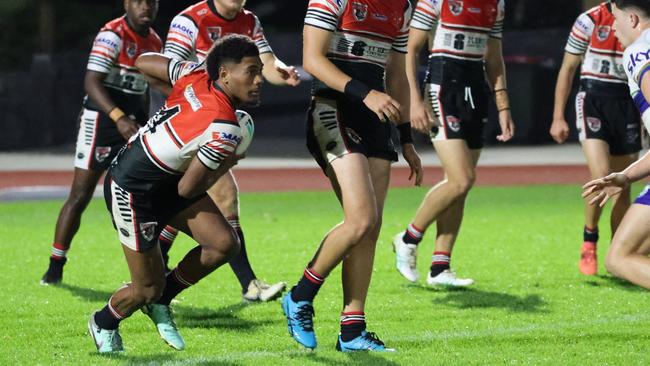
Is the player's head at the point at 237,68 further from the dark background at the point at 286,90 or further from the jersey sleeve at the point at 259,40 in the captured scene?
the dark background at the point at 286,90

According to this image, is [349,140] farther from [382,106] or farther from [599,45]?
[599,45]

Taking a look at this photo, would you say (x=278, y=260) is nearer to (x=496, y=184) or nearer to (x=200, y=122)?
(x=200, y=122)

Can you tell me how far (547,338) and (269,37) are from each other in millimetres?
19008

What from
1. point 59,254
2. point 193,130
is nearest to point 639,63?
point 193,130

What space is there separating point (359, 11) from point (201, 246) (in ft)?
4.85

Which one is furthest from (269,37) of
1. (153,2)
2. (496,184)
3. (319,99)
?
(319,99)

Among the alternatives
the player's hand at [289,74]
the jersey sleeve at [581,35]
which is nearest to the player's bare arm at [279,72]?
the player's hand at [289,74]

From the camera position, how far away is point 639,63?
559 cm

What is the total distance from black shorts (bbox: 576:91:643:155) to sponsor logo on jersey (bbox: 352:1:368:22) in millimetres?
3200

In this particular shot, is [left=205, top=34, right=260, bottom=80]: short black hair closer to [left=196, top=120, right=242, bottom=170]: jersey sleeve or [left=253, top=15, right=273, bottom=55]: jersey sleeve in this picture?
[left=196, top=120, right=242, bottom=170]: jersey sleeve

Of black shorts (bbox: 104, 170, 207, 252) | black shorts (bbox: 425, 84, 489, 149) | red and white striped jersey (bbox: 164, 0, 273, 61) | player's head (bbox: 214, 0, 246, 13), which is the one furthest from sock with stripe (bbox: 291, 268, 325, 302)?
black shorts (bbox: 425, 84, 489, 149)

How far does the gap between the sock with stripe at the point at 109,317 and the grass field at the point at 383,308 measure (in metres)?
0.17

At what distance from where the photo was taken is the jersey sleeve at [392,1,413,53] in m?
6.54

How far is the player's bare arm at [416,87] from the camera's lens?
6.72 metres
